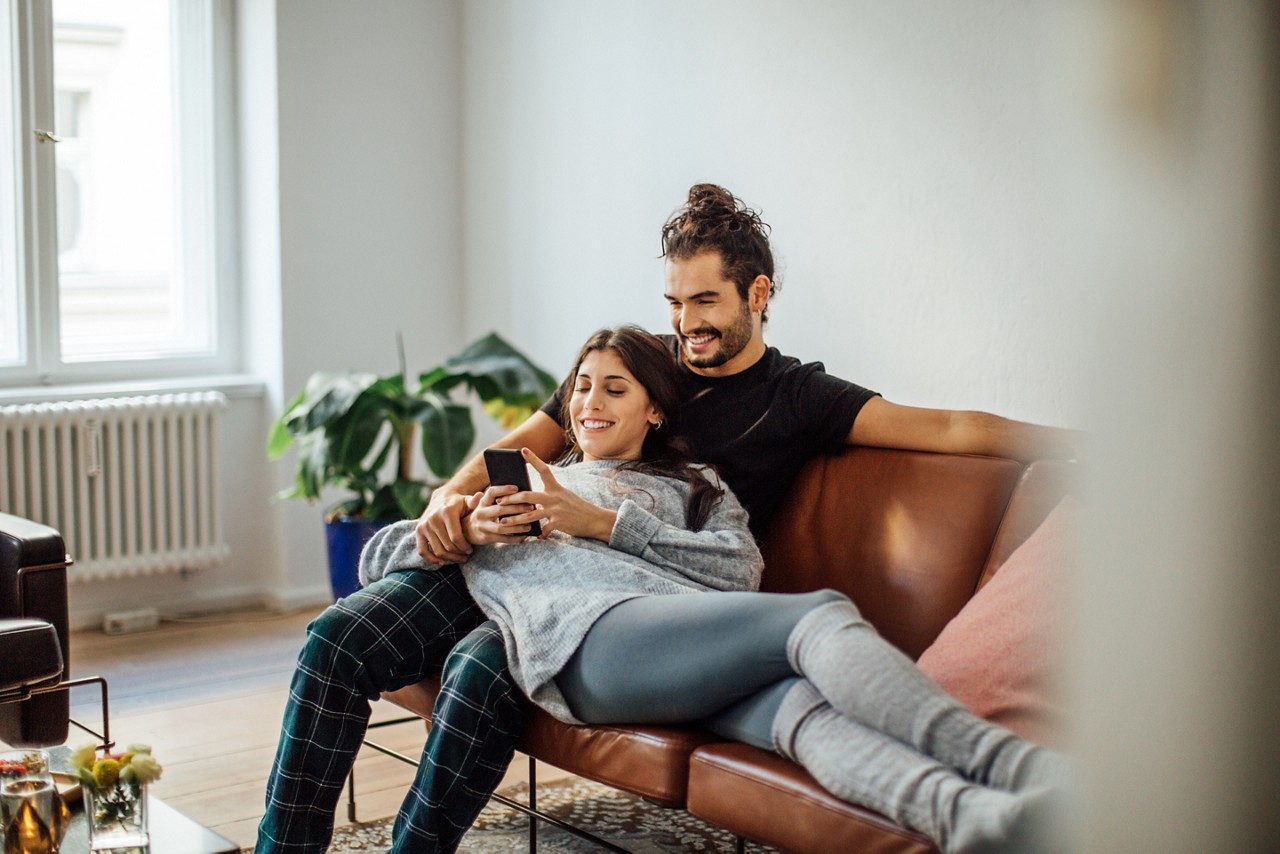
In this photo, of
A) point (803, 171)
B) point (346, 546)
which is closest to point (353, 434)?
point (346, 546)

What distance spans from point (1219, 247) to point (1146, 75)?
1.5 inches

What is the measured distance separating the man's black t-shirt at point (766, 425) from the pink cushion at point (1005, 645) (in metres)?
0.47

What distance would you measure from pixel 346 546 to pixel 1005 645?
2.50 meters

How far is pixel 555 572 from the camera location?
6.78 ft

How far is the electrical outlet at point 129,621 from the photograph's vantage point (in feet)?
13.1

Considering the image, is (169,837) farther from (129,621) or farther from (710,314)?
(129,621)

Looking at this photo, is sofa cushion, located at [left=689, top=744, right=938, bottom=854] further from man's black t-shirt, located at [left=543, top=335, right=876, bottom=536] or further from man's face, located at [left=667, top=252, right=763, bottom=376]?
man's face, located at [left=667, top=252, right=763, bottom=376]

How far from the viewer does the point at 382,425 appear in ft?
12.6

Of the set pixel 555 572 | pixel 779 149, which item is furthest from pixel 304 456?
pixel 555 572

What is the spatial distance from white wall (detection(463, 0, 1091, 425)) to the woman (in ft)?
2.60

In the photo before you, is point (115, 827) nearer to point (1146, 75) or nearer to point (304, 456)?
point (1146, 75)

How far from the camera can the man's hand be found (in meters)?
2.16

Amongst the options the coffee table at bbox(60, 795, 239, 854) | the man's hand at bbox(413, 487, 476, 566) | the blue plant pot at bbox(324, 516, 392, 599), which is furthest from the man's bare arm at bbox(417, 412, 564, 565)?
the blue plant pot at bbox(324, 516, 392, 599)

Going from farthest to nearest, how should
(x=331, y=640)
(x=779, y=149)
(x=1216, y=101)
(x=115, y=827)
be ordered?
(x=779, y=149), (x=331, y=640), (x=115, y=827), (x=1216, y=101)
